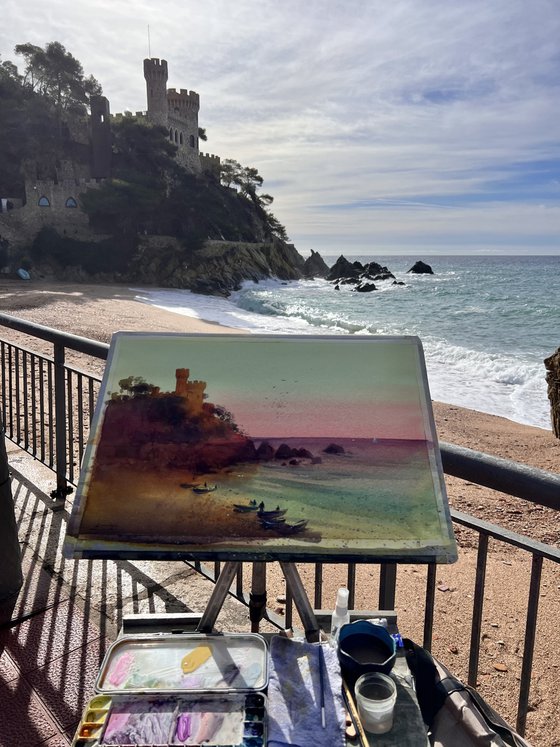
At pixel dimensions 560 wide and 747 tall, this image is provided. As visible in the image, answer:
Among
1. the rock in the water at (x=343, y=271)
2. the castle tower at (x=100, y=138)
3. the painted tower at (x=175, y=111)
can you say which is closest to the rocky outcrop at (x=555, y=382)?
the castle tower at (x=100, y=138)

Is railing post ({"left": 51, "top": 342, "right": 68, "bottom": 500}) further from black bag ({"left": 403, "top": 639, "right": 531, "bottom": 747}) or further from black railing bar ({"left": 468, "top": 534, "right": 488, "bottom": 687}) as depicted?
black bag ({"left": 403, "top": 639, "right": 531, "bottom": 747})

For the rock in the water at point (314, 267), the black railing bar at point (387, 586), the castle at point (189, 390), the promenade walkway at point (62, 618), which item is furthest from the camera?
the rock in the water at point (314, 267)

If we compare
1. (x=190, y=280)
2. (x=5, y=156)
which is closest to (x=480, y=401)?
(x=190, y=280)

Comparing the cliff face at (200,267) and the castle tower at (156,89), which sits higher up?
the castle tower at (156,89)

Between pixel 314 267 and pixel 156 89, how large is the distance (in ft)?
108

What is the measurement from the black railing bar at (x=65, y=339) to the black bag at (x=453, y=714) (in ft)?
6.21

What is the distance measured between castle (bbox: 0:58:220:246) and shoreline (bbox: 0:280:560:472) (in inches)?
380

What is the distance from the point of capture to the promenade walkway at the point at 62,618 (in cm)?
214

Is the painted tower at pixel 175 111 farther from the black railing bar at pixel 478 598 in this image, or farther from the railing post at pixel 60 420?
the black railing bar at pixel 478 598

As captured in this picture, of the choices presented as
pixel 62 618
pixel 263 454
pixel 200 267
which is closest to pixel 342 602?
pixel 263 454

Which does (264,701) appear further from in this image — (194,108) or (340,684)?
(194,108)

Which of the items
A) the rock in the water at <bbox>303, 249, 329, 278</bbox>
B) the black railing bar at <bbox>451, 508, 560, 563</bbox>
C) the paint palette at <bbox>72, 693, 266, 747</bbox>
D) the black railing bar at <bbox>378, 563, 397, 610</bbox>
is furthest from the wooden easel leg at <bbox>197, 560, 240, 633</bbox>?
the rock in the water at <bbox>303, 249, 329, 278</bbox>

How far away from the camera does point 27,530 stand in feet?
11.6

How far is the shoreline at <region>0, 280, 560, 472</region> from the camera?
11.2 meters
